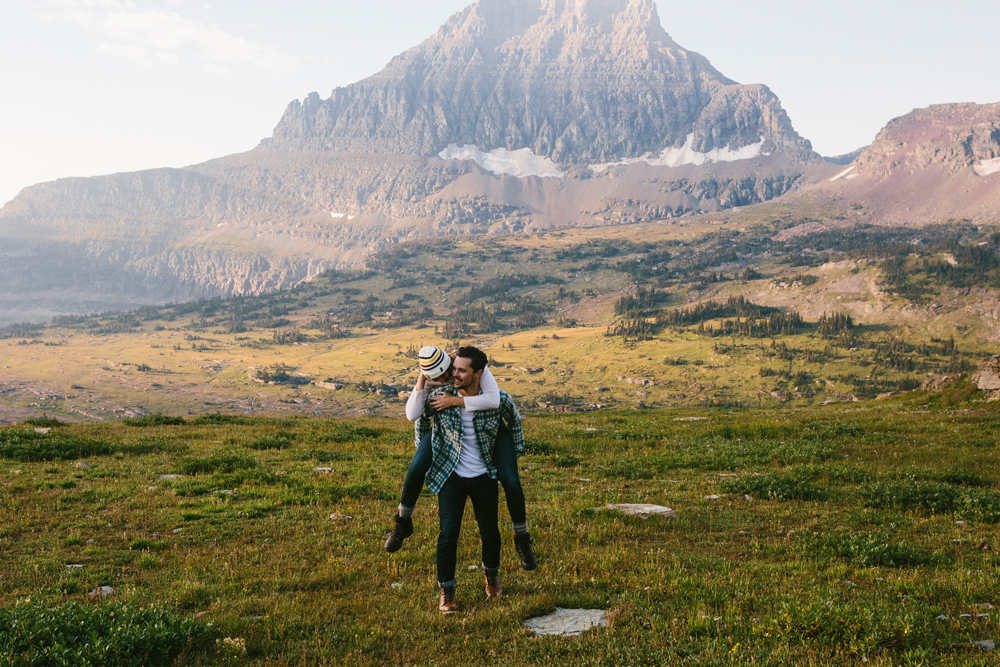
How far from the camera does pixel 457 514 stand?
33.4 ft

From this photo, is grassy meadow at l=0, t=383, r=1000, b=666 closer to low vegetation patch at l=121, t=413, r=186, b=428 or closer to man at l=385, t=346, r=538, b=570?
man at l=385, t=346, r=538, b=570

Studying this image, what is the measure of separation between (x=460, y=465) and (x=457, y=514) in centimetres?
90

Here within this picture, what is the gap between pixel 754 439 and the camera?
27.8 meters

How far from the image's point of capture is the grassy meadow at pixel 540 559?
8297 millimetres

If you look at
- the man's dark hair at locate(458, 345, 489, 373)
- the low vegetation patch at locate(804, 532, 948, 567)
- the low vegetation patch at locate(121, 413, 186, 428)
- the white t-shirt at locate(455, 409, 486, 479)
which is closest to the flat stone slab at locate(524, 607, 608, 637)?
the white t-shirt at locate(455, 409, 486, 479)

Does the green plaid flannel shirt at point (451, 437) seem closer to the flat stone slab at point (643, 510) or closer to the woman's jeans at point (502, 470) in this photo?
the woman's jeans at point (502, 470)

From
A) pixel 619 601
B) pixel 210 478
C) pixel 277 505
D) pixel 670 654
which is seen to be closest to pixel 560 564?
pixel 619 601

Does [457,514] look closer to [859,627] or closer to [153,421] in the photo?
[859,627]

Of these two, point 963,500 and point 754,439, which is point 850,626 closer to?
point 963,500

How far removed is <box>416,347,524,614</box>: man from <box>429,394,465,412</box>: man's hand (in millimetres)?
119

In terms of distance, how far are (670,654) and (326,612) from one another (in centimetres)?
569

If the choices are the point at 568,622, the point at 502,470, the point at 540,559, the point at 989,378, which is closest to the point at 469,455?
the point at 502,470

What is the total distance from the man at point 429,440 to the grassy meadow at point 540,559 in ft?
3.84

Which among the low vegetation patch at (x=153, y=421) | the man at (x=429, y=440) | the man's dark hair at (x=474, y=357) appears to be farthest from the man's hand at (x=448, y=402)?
the low vegetation patch at (x=153, y=421)
